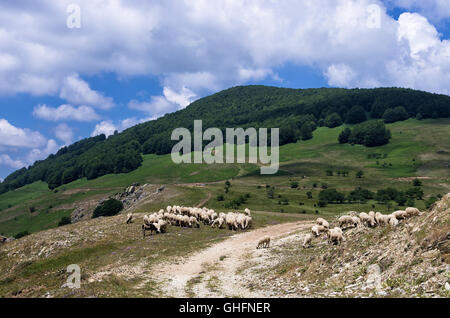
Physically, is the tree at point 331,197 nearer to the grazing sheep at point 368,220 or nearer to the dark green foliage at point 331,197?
the dark green foliage at point 331,197

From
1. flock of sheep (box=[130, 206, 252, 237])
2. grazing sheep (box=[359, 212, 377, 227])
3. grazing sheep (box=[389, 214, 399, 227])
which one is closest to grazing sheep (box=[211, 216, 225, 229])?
flock of sheep (box=[130, 206, 252, 237])

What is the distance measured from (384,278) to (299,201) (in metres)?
90.1

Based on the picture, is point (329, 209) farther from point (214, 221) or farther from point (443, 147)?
point (443, 147)

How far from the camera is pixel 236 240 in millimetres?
43469

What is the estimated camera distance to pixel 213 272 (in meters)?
27.2

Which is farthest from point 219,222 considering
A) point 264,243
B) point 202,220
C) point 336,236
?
point 336,236

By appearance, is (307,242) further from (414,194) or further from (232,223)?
(414,194)

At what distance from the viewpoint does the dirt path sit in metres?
20.1

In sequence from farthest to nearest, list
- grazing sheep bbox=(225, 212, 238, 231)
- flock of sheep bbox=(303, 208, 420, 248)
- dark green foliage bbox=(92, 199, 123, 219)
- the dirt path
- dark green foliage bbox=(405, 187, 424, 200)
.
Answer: dark green foliage bbox=(405, 187, 424, 200) < dark green foliage bbox=(92, 199, 123, 219) < grazing sheep bbox=(225, 212, 238, 231) < flock of sheep bbox=(303, 208, 420, 248) < the dirt path

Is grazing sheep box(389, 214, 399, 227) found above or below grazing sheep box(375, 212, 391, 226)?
above

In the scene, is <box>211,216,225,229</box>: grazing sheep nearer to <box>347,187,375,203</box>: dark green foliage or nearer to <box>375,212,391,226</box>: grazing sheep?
<box>375,212,391,226</box>: grazing sheep
